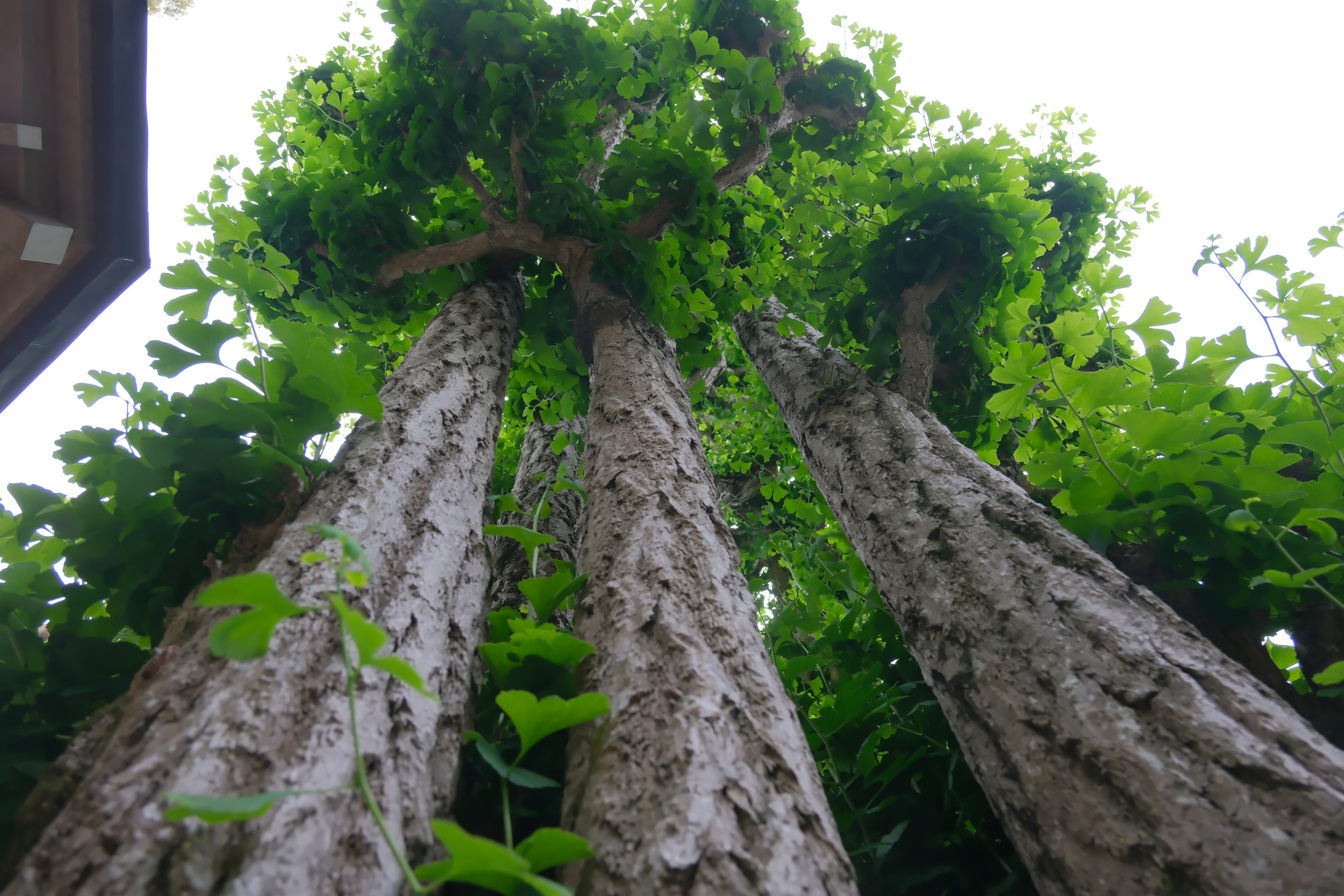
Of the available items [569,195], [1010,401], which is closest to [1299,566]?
[1010,401]

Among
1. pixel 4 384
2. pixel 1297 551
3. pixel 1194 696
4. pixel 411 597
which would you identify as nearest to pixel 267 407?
pixel 411 597

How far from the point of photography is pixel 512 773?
2.50 feet

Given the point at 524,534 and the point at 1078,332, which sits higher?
the point at 1078,332

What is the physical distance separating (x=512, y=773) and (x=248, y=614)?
0.37 meters

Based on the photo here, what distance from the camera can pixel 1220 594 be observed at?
1127mm

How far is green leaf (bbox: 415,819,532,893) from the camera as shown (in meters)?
0.48

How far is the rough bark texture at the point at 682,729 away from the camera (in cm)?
63

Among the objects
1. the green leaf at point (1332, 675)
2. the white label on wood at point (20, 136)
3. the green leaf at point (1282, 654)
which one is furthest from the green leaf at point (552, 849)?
the white label on wood at point (20, 136)

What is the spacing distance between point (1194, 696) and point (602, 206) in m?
2.17

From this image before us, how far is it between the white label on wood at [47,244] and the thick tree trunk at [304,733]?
1.21m

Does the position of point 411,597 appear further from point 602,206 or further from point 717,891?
point 602,206

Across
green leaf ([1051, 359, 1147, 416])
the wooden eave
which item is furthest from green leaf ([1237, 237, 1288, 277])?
the wooden eave

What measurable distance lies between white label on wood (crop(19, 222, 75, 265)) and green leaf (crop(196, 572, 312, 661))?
5.79 feet

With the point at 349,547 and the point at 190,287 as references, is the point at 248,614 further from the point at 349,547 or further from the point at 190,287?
the point at 190,287
